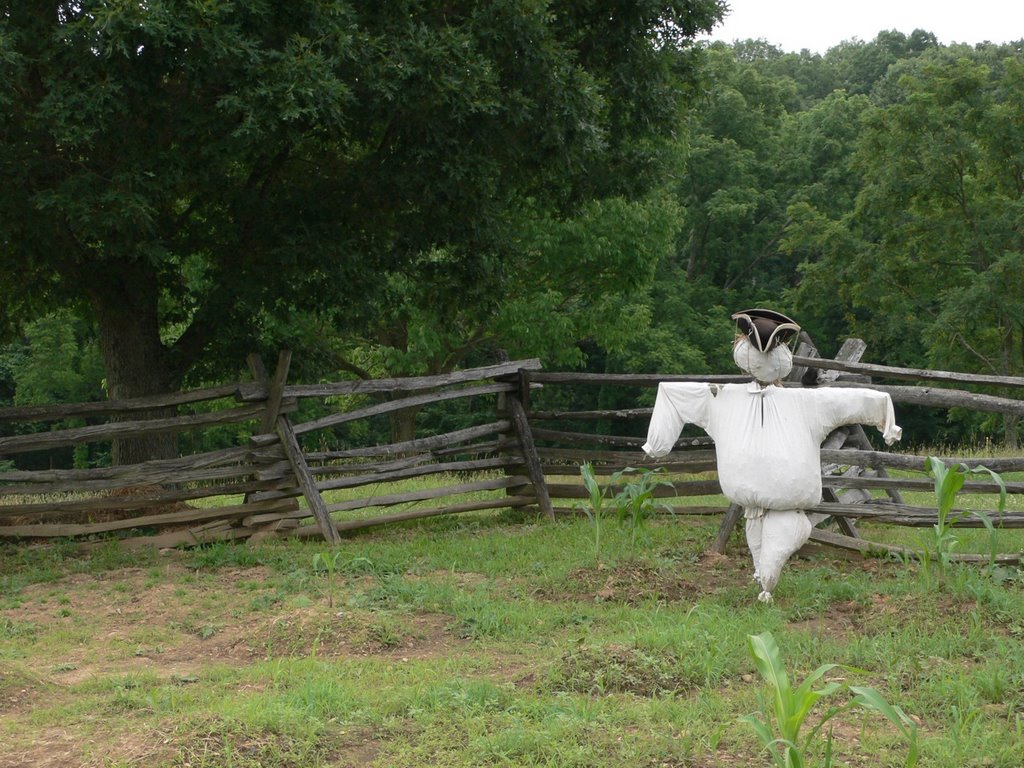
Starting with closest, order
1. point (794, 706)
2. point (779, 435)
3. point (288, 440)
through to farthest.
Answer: point (794, 706) → point (779, 435) → point (288, 440)

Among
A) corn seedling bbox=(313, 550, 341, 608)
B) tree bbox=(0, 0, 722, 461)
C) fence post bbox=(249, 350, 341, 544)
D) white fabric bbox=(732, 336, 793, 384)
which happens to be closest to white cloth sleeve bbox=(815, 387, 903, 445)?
white fabric bbox=(732, 336, 793, 384)

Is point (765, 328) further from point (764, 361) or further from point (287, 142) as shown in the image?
point (287, 142)

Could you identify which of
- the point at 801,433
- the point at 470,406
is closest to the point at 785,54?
the point at 470,406

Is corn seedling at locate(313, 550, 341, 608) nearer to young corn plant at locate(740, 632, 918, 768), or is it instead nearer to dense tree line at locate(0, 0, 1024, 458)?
dense tree line at locate(0, 0, 1024, 458)

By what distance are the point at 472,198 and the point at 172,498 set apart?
13.1ft

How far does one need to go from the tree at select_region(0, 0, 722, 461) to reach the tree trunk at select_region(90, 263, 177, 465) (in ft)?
0.08

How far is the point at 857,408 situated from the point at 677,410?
1.12 metres

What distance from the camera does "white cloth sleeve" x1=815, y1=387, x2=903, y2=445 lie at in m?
6.20

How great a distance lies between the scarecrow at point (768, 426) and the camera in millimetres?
6410

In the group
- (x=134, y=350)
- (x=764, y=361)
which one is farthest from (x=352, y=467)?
(x=764, y=361)

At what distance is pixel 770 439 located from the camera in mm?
6477

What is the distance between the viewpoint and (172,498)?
10023 millimetres

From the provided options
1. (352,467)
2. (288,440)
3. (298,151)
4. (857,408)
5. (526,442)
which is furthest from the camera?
(526,442)

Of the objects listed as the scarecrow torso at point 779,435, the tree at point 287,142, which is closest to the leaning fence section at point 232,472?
the tree at point 287,142
